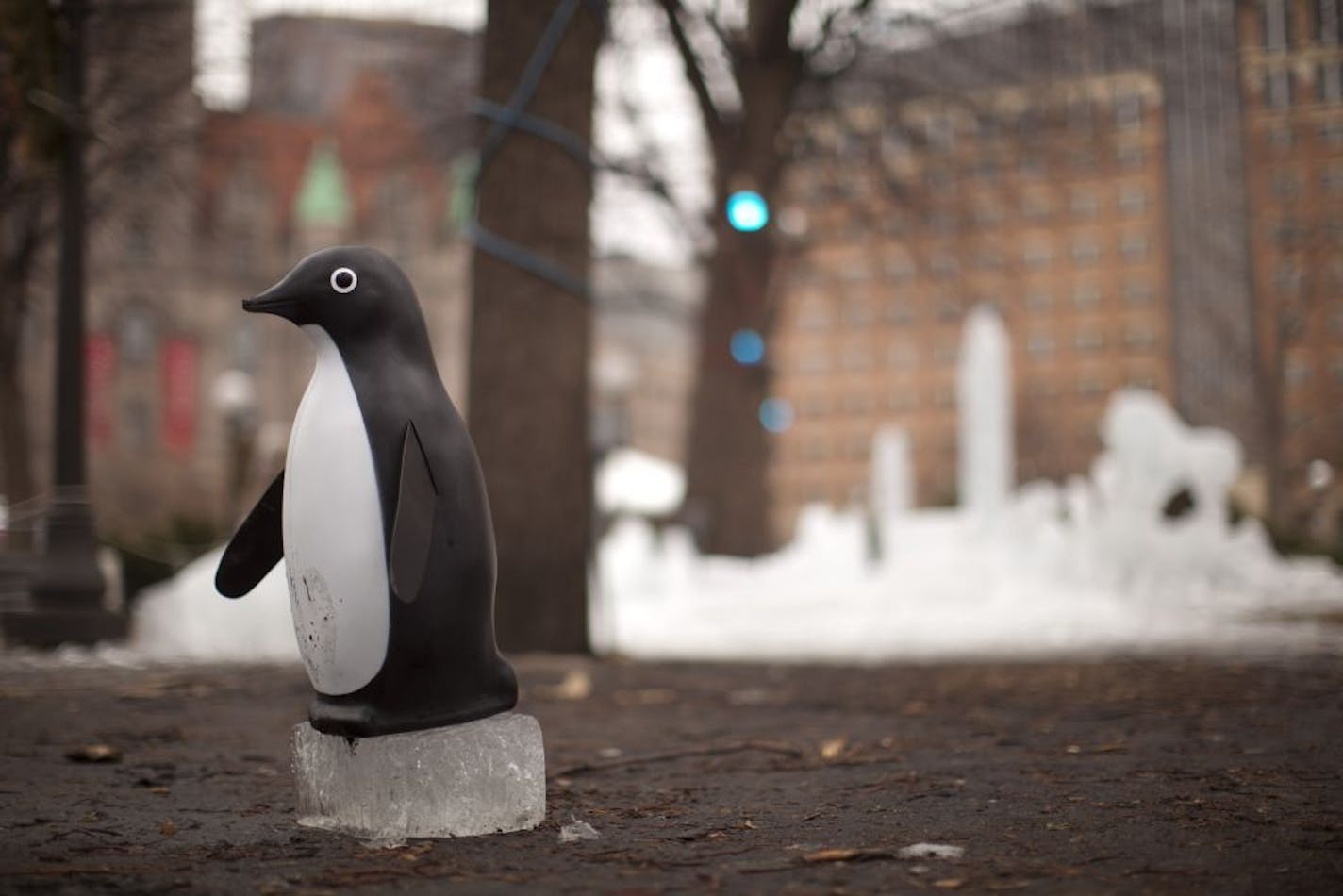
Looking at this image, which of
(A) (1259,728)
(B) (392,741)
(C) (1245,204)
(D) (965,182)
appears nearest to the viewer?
(B) (392,741)

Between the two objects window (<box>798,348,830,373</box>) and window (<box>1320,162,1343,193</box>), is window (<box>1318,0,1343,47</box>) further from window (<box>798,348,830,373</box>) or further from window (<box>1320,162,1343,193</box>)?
window (<box>798,348,830,373</box>)

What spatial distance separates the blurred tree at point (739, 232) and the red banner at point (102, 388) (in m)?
18.3

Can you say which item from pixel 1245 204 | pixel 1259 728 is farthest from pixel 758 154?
pixel 1245 204

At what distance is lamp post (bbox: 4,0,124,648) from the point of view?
32.1 feet

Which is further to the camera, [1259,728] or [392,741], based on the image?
[1259,728]

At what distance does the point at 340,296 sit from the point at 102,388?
46.0 metres

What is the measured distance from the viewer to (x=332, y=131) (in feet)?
196

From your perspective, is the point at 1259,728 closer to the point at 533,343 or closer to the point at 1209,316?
the point at 533,343

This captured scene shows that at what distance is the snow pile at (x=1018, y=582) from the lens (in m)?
11.1

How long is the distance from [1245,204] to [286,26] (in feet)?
77.3

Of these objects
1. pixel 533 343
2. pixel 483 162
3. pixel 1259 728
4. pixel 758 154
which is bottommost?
pixel 1259 728

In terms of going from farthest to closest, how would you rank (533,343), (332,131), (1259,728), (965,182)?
1. (332,131)
2. (965,182)
3. (533,343)
4. (1259,728)

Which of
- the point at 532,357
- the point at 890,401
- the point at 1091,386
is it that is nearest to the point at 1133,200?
the point at 1091,386

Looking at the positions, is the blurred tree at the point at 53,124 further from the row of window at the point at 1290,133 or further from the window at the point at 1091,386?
the window at the point at 1091,386
